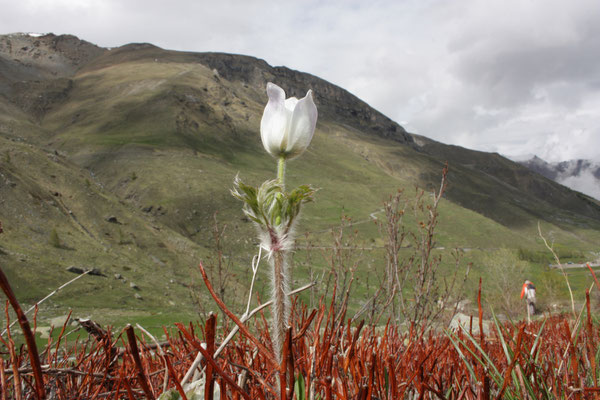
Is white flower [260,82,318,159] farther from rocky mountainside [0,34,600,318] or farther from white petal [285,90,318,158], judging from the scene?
rocky mountainside [0,34,600,318]

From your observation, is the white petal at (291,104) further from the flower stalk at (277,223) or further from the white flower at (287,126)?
the flower stalk at (277,223)

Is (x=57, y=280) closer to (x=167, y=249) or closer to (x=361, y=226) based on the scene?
(x=167, y=249)

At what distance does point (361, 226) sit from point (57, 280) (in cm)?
6252

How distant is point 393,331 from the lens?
7.67 ft

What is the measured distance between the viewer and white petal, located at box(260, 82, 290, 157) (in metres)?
1.48

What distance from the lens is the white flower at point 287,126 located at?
148 cm

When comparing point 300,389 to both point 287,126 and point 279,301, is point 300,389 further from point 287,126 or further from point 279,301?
point 287,126

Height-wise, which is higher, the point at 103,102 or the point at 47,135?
the point at 103,102

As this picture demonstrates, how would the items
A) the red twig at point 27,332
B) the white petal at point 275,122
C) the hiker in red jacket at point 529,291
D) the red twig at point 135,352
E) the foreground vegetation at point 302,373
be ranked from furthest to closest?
the hiker in red jacket at point 529,291, the white petal at point 275,122, the foreground vegetation at point 302,373, the red twig at point 135,352, the red twig at point 27,332

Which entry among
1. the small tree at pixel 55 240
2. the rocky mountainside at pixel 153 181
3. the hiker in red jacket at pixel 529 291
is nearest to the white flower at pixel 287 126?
the rocky mountainside at pixel 153 181

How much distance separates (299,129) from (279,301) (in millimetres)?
680

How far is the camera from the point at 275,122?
1488 millimetres

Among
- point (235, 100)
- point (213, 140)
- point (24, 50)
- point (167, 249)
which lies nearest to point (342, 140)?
point (235, 100)

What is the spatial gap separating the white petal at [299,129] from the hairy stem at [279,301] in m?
0.45
